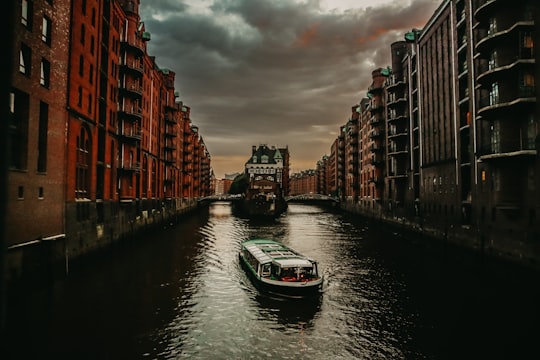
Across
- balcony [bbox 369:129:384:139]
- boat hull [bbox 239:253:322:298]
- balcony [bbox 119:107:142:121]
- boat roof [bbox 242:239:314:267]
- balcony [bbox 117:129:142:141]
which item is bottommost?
boat hull [bbox 239:253:322:298]

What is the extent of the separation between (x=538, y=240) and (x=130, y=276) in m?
32.6

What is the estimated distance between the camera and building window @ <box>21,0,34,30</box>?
26355 millimetres

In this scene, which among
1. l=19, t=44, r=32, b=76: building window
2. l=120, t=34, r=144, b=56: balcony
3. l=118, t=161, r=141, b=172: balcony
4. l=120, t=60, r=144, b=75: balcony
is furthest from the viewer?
l=120, t=34, r=144, b=56: balcony

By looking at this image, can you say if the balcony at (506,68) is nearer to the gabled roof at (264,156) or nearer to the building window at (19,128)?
the building window at (19,128)

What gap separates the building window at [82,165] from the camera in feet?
120

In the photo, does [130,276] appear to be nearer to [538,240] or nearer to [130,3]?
[538,240]

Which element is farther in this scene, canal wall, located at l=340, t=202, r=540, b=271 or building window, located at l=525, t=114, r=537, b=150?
building window, located at l=525, t=114, r=537, b=150

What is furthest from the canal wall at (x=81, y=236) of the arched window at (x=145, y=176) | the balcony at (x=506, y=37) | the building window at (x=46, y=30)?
the balcony at (x=506, y=37)

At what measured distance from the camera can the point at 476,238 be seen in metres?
40.2

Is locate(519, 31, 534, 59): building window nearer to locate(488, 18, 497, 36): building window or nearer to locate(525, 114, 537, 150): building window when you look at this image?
locate(488, 18, 497, 36): building window

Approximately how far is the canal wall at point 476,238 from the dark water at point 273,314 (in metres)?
1.35

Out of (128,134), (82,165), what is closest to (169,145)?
(128,134)

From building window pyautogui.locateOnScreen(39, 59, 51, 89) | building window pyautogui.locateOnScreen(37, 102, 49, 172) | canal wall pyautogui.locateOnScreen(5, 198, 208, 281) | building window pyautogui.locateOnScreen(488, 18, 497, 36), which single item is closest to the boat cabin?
canal wall pyautogui.locateOnScreen(5, 198, 208, 281)

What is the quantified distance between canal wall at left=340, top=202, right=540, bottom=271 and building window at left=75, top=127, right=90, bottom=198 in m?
40.0
